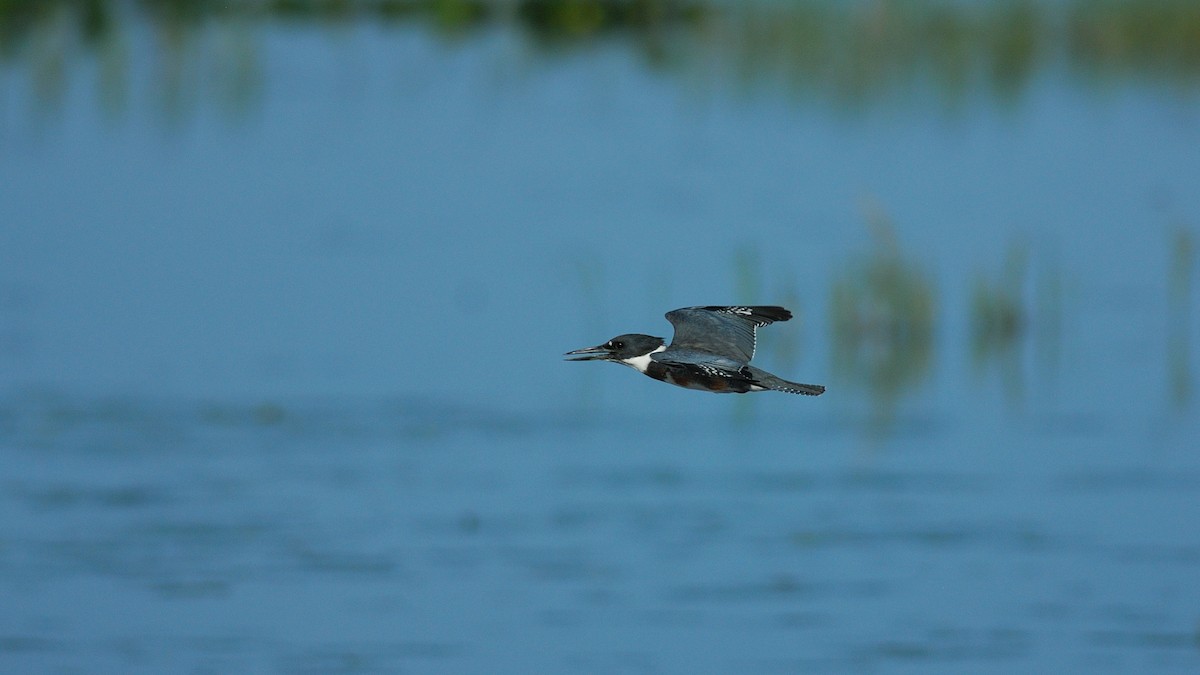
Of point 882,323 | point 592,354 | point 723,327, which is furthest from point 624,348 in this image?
point 882,323

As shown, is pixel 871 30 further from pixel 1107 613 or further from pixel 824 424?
pixel 1107 613

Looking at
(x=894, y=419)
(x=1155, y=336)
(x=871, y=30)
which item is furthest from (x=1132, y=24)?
(x=894, y=419)

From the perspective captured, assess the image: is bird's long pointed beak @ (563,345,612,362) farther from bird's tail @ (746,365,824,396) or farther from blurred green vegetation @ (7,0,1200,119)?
blurred green vegetation @ (7,0,1200,119)

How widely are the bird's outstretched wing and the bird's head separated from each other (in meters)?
0.06

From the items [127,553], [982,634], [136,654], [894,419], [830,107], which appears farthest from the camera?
[830,107]

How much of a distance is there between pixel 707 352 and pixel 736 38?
24229mm

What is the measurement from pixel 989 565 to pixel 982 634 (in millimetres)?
1260

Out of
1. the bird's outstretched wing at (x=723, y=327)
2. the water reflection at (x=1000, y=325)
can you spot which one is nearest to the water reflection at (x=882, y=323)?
the water reflection at (x=1000, y=325)

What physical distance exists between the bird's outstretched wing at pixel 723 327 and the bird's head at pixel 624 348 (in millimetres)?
56

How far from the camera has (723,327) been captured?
5.57 m

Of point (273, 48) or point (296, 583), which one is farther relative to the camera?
point (273, 48)

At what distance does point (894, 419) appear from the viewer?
68.8ft

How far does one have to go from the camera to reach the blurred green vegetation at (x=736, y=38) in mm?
27516

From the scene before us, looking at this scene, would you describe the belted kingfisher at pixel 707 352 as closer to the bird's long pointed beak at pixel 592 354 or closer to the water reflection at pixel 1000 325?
the bird's long pointed beak at pixel 592 354
